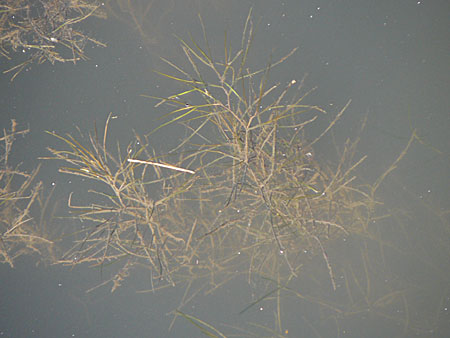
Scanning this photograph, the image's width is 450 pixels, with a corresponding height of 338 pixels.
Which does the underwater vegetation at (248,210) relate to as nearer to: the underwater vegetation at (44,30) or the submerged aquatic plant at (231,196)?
the submerged aquatic plant at (231,196)

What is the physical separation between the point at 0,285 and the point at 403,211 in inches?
38.7

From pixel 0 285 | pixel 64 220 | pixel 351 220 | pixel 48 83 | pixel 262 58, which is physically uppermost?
pixel 262 58

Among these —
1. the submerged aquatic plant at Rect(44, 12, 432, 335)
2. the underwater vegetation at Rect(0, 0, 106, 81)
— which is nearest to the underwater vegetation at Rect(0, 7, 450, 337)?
the submerged aquatic plant at Rect(44, 12, 432, 335)

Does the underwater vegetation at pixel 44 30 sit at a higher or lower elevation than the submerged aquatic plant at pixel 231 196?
higher

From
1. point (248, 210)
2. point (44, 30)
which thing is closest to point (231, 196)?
point (248, 210)

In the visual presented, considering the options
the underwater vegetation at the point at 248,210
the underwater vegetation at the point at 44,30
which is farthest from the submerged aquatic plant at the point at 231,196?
the underwater vegetation at the point at 44,30

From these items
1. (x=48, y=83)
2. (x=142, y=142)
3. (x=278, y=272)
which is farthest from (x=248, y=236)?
(x=48, y=83)

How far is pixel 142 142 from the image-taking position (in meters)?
0.91

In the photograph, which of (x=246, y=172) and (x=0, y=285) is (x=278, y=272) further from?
(x=0, y=285)

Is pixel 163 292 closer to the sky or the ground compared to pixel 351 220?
closer to the ground

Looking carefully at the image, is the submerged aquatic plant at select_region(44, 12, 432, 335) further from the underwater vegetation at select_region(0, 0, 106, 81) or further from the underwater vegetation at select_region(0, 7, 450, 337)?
the underwater vegetation at select_region(0, 0, 106, 81)

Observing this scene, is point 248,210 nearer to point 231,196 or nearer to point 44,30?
point 231,196

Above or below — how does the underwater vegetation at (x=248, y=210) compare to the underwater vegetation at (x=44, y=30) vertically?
below

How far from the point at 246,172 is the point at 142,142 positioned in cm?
25
